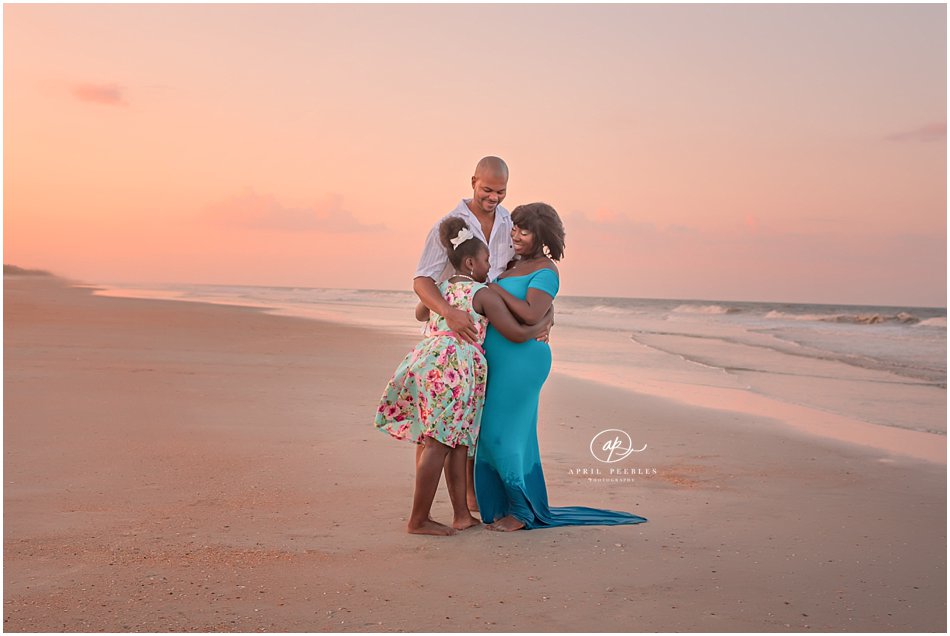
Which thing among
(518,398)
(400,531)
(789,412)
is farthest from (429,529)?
(789,412)

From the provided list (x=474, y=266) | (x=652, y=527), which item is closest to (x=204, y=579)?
(x=474, y=266)

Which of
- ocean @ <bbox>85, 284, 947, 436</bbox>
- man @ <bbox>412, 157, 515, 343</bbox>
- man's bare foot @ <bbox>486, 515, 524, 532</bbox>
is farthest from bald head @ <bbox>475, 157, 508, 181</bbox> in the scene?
ocean @ <bbox>85, 284, 947, 436</bbox>

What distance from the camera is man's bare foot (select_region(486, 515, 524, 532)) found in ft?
15.7

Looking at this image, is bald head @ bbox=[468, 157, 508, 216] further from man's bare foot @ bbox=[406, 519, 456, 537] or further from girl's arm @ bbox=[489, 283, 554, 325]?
man's bare foot @ bbox=[406, 519, 456, 537]

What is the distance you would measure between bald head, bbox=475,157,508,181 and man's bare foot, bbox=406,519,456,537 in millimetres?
1873

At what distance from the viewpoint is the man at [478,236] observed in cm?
470

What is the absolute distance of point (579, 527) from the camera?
4.88 metres

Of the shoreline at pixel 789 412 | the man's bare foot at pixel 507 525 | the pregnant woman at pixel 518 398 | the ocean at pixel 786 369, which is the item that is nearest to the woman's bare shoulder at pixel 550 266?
the pregnant woman at pixel 518 398

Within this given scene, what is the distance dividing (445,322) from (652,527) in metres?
1.57

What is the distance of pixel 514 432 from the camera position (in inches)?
194

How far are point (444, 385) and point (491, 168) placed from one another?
1205mm

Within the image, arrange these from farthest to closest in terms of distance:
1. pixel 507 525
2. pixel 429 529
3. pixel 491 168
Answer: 1. pixel 491 168
2. pixel 507 525
3. pixel 429 529

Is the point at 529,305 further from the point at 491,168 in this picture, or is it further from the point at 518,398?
the point at 491,168

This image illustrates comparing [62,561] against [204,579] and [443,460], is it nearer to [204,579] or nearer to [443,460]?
[204,579]
